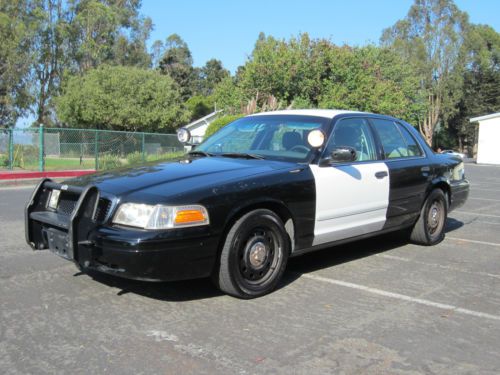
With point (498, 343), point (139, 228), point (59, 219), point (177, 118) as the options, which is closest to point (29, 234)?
point (59, 219)

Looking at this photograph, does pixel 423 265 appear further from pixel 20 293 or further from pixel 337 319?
pixel 20 293

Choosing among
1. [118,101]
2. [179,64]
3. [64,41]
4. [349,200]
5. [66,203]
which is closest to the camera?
[66,203]

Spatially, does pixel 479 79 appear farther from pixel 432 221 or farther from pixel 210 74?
pixel 432 221

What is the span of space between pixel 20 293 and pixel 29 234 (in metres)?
0.51

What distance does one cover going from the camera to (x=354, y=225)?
546 cm

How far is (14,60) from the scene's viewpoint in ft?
111

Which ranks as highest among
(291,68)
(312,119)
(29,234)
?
(291,68)

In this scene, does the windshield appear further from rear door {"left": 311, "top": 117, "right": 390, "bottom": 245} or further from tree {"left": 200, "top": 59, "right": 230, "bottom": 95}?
tree {"left": 200, "top": 59, "right": 230, "bottom": 95}

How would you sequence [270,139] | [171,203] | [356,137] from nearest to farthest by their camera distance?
[171,203]
[270,139]
[356,137]

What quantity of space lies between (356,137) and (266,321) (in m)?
2.53

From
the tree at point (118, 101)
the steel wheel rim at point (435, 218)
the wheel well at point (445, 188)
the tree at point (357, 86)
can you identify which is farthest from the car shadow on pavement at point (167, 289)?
the tree at point (118, 101)

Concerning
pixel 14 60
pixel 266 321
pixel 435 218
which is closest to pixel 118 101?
pixel 14 60

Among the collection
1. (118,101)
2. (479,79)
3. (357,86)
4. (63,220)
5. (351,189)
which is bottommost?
(63,220)

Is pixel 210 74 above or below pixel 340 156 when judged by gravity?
above
